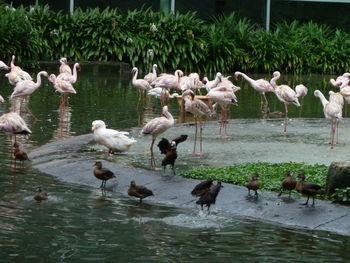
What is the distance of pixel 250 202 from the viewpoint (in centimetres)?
1071

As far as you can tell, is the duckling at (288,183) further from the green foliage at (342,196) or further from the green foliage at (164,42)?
the green foliage at (164,42)

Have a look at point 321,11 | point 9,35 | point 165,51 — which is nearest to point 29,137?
point 9,35

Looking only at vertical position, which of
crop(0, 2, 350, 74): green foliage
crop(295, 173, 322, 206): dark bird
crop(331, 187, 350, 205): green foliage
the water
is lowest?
the water

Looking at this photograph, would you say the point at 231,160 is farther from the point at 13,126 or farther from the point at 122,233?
the point at 122,233

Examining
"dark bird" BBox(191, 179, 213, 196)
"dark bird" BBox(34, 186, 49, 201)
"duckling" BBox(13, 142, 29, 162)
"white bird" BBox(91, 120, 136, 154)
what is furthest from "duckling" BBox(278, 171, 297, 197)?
"duckling" BBox(13, 142, 29, 162)

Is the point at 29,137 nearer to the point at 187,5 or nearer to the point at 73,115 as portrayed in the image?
the point at 73,115

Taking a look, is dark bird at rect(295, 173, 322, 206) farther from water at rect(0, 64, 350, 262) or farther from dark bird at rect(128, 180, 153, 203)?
dark bird at rect(128, 180, 153, 203)

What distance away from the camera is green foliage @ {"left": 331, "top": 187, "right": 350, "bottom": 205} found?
34.0 feet

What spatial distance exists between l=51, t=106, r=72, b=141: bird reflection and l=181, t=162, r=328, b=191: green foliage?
3.85 metres

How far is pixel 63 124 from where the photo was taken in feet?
55.9

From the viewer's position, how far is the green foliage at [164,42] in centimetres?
2902

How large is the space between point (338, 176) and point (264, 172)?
173cm

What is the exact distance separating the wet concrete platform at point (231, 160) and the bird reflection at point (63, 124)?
53cm

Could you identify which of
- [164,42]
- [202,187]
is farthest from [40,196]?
[164,42]
